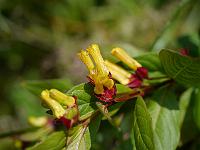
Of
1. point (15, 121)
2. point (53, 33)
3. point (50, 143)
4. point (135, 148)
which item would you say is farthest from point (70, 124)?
point (53, 33)

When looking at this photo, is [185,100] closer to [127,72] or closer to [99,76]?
[127,72]

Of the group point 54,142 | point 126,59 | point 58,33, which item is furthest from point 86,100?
point 58,33

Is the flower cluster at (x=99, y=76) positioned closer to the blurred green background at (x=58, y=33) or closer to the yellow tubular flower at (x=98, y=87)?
the yellow tubular flower at (x=98, y=87)

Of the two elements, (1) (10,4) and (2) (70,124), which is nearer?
(2) (70,124)

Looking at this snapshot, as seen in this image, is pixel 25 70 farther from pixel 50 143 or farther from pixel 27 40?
pixel 50 143

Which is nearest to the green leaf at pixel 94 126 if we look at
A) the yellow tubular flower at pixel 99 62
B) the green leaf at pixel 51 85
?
the yellow tubular flower at pixel 99 62
